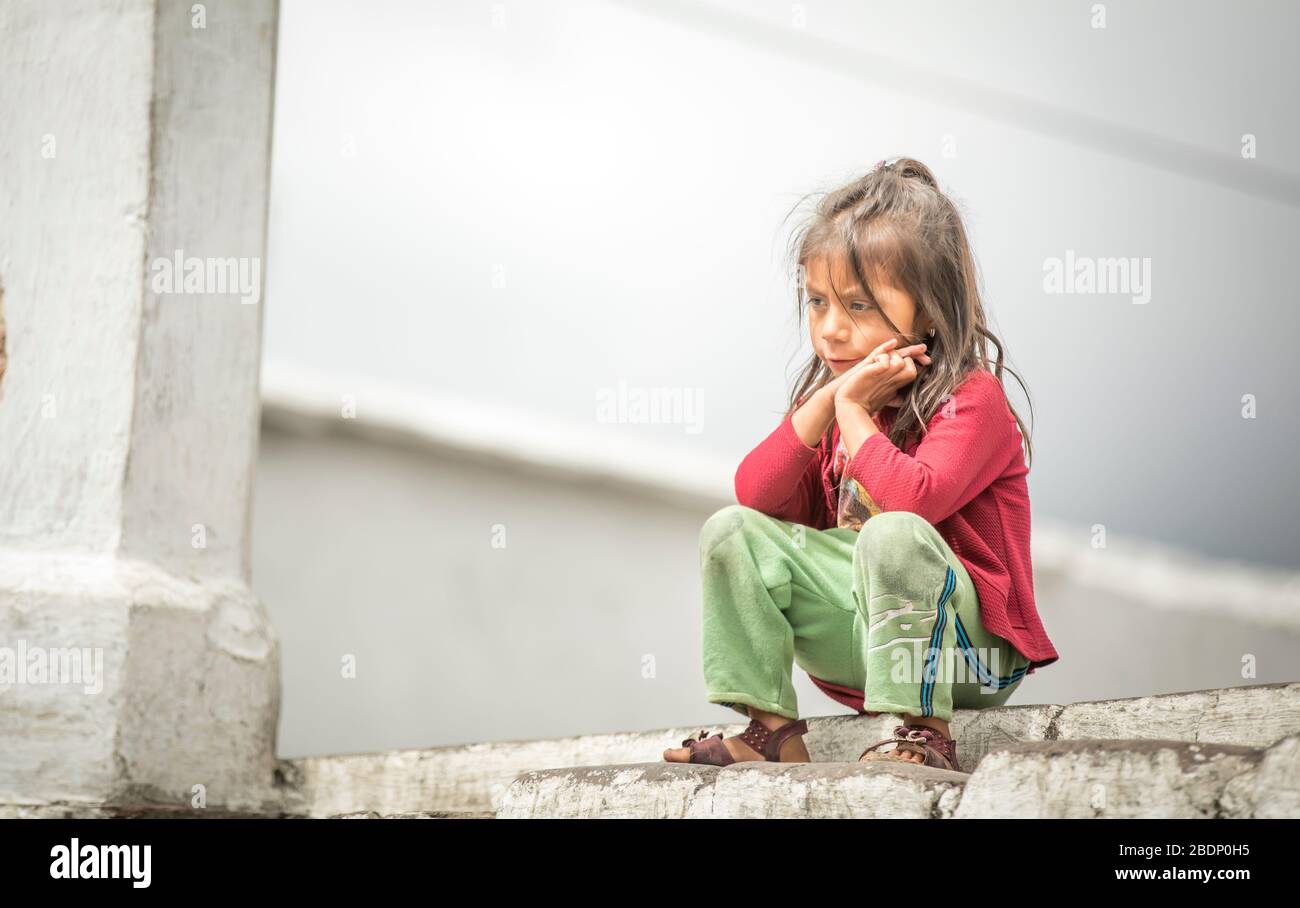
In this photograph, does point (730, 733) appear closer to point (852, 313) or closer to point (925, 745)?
point (925, 745)

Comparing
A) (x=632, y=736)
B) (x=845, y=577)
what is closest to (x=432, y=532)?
(x=632, y=736)

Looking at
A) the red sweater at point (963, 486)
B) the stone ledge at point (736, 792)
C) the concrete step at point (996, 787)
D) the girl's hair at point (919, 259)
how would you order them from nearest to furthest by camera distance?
the concrete step at point (996, 787), the stone ledge at point (736, 792), the red sweater at point (963, 486), the girl's hair at point (919, 259)

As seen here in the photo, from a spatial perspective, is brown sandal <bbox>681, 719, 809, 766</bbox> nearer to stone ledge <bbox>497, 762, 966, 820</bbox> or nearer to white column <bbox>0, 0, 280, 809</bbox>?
stone ledge <bbox>497, 762, 966, 820</bbox>

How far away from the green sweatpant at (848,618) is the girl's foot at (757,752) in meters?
0.02

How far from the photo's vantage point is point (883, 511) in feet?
7.22

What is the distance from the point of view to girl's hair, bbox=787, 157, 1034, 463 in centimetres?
228

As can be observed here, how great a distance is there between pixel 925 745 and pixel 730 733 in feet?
1.52

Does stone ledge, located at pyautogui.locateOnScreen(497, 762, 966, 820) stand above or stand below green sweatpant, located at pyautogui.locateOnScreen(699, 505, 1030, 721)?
below

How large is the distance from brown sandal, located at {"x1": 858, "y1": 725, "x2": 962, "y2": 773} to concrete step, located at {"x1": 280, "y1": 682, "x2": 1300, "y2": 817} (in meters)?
0.10

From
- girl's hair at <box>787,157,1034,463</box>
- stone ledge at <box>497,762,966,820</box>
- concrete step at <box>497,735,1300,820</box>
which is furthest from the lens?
girl's hair at <box>787,157,1034,463</box>

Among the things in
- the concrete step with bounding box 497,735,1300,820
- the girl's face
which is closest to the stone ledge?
the concrete step with bounding box 497,735,1300,820

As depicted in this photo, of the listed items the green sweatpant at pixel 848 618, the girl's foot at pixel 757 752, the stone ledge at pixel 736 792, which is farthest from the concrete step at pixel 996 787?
the green sweatpant at pixel 848 618

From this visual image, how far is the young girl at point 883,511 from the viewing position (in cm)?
206

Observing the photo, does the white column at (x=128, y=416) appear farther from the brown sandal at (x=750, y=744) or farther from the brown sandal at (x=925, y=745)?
the brown sandal at (x=925, y=745)
